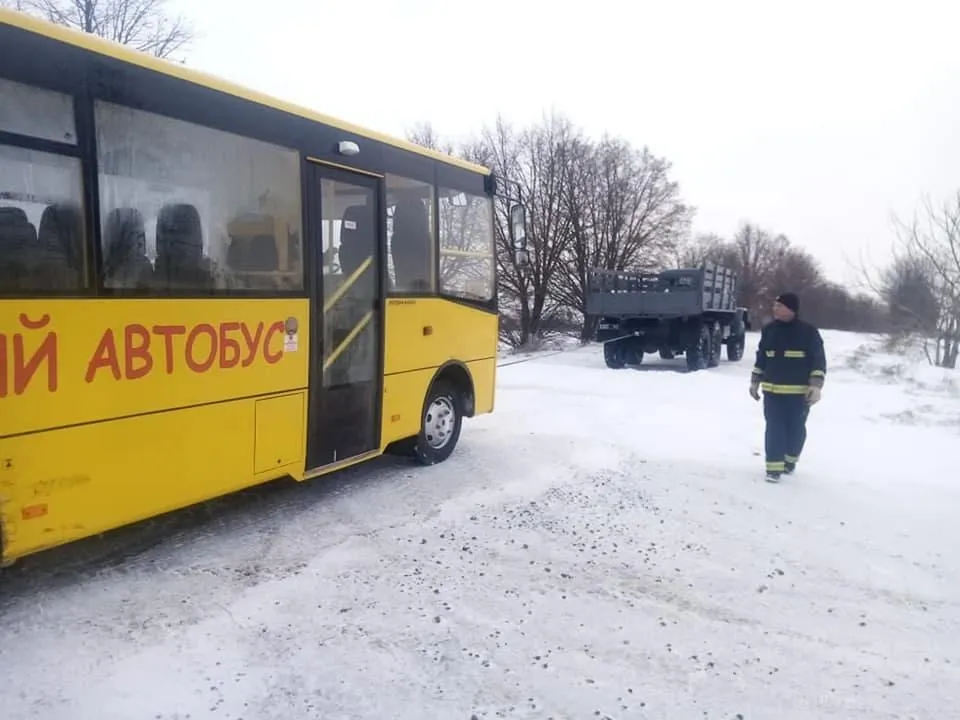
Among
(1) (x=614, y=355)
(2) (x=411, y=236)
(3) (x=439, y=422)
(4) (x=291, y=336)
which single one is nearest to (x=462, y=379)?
(3) (x=439, y=422)

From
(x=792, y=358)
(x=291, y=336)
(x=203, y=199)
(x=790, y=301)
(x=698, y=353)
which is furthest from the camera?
(x=698, y=353)

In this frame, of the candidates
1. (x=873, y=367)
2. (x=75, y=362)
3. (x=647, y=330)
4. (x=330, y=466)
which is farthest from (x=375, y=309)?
(x=873, y=367)

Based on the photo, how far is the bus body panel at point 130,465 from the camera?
355cm

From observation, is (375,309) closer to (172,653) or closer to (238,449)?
(238,449)

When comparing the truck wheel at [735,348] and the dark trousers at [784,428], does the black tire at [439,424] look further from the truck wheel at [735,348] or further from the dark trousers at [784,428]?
the truck wheel at [735,348]

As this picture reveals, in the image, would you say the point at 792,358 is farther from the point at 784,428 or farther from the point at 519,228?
the point at 519,228

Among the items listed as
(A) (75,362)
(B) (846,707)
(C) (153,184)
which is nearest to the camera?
(B) (846,707)

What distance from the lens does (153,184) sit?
13.5ft

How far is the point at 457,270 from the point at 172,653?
176 inches

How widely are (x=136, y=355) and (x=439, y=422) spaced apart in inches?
138

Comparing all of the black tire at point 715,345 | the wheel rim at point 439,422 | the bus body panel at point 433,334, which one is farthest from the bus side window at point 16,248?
the black tire at point 715,345

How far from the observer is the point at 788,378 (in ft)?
20.7

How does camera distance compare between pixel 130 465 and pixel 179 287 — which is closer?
pixel 130 465

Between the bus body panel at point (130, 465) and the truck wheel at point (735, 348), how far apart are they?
1743cm
